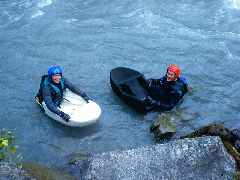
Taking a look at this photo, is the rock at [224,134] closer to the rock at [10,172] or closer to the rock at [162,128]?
the rock at [162,128]

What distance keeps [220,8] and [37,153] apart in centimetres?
1010

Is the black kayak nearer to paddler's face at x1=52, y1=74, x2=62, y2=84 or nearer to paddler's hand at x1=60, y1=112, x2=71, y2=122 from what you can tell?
paddler's face at x1=52, y1=74, x2=62, y2=84

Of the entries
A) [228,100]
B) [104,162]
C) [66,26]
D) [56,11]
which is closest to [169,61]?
[228,100]

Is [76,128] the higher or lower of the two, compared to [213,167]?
lower

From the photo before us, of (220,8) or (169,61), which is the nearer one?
(169,61)

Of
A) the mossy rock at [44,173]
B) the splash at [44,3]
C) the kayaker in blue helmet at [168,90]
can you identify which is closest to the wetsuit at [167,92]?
the kayaker in blue helmet at [168,90]

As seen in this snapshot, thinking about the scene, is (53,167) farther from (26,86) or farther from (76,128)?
(26,86)

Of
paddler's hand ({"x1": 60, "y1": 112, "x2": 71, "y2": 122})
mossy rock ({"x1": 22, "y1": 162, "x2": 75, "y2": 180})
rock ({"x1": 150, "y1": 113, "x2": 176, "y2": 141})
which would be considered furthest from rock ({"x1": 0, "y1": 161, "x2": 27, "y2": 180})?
rock ({"x1": 150, "y1": 113, "x2": 176, "y2": 141})

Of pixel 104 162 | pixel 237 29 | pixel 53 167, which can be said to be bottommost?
pixel 237 29

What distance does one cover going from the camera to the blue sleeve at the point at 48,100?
11.2 metres

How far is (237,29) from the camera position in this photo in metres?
16.4

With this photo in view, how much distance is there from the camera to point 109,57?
14820 mm

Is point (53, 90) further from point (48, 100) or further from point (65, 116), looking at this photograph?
point (65, 116)

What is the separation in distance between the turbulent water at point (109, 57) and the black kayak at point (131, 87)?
1.45 ft
